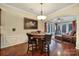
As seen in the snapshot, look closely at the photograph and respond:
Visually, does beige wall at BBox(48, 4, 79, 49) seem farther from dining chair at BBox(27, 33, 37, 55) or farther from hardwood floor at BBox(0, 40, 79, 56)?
dining chair at BBox(27, 33, 37, 55)

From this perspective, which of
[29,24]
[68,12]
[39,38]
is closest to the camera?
[29,24]

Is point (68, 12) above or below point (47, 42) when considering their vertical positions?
above

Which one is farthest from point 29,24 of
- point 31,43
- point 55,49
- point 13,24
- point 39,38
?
point 55,49

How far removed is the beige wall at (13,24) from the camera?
3.54m

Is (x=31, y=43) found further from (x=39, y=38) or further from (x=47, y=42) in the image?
(x=47, y=42)

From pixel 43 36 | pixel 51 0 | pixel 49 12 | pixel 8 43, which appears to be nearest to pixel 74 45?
pixel 43 36

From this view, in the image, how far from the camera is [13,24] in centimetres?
367

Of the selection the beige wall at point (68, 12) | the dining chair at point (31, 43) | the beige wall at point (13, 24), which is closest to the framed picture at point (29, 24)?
the beige wall at point (13, 24)

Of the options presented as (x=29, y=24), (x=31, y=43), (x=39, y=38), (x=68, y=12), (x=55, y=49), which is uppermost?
(x=68, y=12)

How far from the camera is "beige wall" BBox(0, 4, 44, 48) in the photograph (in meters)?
3.54

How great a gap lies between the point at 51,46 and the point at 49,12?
123 cm

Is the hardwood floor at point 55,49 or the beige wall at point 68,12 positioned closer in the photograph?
the hardwood floor at point 55,49

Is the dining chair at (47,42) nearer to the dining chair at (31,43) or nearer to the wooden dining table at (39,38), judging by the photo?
the wooden dining table at (39,38)

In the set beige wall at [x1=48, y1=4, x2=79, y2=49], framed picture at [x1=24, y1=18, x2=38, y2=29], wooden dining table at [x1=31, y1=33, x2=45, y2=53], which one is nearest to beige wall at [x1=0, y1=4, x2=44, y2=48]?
framed picture at [x1=24, y1=18, x2=38, y2=29]
